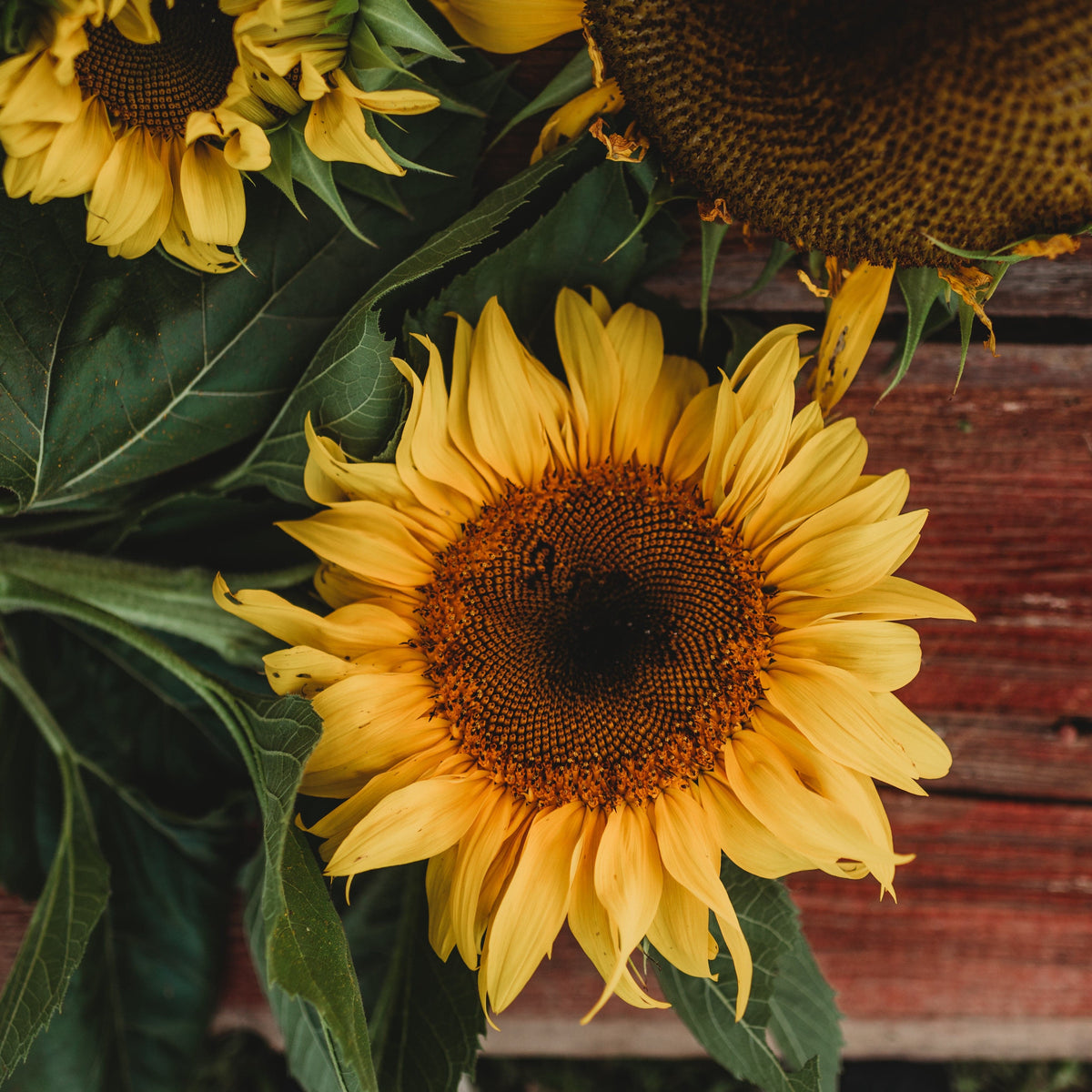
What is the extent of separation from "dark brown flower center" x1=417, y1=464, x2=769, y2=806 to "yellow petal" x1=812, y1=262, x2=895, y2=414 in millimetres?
139

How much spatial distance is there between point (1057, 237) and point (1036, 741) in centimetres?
57

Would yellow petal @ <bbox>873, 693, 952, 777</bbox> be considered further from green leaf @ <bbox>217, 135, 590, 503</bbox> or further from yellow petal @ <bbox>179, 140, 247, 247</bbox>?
yellow petal @ <bbox>179, 140, 247, 247</bbox>

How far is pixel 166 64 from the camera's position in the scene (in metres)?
0.56

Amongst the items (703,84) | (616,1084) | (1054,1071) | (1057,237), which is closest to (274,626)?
(703,84)

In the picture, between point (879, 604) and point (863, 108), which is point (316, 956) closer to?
point (879, 604)

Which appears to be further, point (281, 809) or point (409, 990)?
point (409, 990)

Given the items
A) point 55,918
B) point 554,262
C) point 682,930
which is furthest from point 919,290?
point 55,918

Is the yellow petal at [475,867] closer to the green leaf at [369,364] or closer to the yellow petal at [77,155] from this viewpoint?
the green leaf at [369,364]

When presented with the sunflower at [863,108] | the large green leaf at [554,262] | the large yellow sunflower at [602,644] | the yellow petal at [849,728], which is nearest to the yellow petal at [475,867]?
the large yellow sunflower at [602,644]

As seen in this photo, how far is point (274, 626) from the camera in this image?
2.04ft

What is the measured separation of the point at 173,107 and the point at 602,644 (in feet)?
1.51

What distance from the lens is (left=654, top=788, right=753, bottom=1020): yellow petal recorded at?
0.58 meters

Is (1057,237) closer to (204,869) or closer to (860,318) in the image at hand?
(860,318)

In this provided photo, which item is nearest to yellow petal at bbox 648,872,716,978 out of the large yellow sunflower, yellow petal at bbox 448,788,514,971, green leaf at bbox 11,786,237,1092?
the large yellow sunflower
